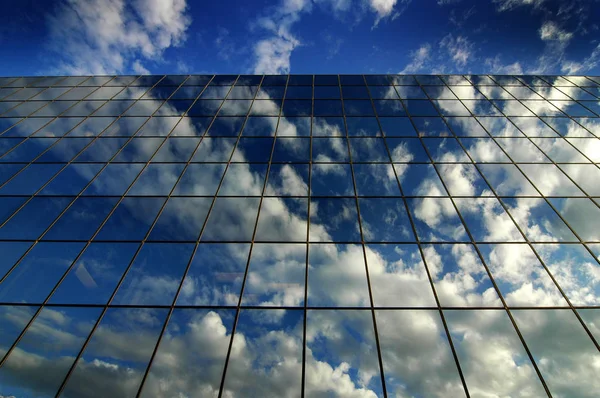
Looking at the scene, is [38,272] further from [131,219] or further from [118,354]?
[118,354]

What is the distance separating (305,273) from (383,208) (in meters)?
4.29

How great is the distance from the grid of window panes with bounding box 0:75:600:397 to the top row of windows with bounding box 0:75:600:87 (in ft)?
12.5

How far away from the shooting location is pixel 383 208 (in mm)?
13164

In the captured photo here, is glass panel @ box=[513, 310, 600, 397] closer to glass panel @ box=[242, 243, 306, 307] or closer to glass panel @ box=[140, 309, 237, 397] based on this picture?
glass panel @ box=[242, 243, 306, 307]

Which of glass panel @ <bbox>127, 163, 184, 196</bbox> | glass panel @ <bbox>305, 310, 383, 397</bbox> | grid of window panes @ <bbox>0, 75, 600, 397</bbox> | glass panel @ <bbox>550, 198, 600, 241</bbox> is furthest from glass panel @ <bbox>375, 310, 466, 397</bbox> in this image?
glass panel @ <bbox>127, 163, 184, 196</bbox>

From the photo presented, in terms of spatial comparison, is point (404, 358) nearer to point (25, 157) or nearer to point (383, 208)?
point (383, 208)

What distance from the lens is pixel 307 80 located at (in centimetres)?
2289

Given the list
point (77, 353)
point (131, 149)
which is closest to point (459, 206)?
point (77, 353)

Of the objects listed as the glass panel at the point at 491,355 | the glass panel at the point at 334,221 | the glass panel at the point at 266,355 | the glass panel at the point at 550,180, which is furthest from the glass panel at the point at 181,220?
the glass panel at the point at 550,180

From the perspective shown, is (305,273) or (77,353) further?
(305,273)

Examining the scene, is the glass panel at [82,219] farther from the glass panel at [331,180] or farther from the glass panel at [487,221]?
the glass panel at [487,221]

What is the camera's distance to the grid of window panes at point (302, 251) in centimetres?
897

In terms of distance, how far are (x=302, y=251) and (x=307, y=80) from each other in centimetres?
1490

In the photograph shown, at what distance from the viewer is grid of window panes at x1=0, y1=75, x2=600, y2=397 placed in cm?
897
